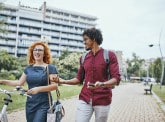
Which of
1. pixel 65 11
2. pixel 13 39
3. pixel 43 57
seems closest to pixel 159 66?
pixel 13 39

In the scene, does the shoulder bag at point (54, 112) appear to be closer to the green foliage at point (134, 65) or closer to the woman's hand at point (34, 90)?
the woman's hand at point (34, 90)

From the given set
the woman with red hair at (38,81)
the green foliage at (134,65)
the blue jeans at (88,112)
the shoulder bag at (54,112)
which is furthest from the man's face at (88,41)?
the green foliage at (134,65)

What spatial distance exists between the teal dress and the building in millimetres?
89160

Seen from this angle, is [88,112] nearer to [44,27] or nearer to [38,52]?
[38,52]

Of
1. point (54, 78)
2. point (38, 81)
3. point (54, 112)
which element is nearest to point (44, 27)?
point (38, 81)

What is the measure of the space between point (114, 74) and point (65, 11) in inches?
4566

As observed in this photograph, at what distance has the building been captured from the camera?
100062 mm

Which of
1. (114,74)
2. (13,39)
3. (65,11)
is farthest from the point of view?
(65,11)

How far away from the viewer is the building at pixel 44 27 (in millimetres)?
100062

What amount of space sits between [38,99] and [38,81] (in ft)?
0.75

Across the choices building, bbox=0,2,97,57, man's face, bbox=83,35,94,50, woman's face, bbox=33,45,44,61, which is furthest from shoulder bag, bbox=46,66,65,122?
building, bbox=0,2,97,57

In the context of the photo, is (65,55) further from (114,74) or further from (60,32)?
(114,74)

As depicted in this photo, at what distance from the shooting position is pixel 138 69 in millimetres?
121000

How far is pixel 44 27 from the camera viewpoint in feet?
356
